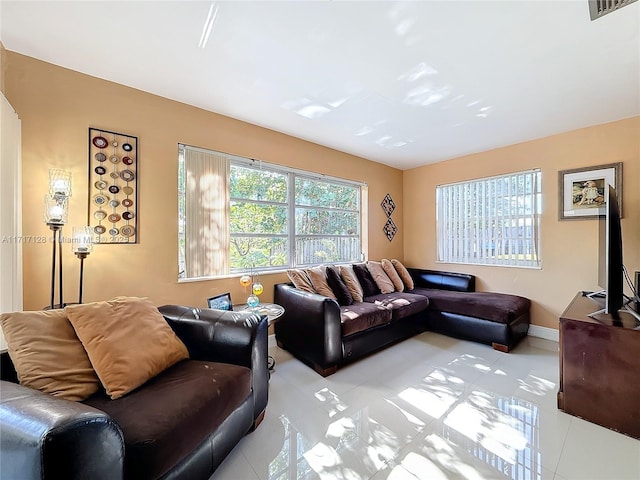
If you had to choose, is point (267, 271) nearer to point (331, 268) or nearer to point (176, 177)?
point (331, 268)

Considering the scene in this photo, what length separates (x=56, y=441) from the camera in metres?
0.75

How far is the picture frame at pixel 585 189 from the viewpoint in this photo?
2.89 m

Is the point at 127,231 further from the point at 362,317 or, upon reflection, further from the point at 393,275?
the point at 393,275

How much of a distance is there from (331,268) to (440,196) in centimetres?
234

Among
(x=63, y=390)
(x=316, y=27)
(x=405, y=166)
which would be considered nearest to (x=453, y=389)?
(x=63, y=390)

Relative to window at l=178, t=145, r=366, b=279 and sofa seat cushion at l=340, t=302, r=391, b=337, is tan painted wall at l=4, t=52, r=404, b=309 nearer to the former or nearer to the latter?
window at l=178, t=145, r=366, b=279

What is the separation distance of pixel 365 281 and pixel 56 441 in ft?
10.3

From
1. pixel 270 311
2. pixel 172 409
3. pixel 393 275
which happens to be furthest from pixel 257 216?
pixel 172 409

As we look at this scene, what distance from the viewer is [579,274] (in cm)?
309

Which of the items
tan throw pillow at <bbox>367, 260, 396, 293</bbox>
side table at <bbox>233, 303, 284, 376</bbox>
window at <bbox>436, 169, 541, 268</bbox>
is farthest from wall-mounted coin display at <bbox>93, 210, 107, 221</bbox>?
window at <bbox>436, 169, 541, 268</bbox>

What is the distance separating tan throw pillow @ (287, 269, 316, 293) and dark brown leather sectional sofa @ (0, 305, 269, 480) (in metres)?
1.21

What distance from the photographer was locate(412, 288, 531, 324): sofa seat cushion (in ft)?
9.57

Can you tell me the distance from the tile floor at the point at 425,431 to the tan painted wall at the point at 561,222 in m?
1.17

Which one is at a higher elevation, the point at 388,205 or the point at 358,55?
the point at 358,55
